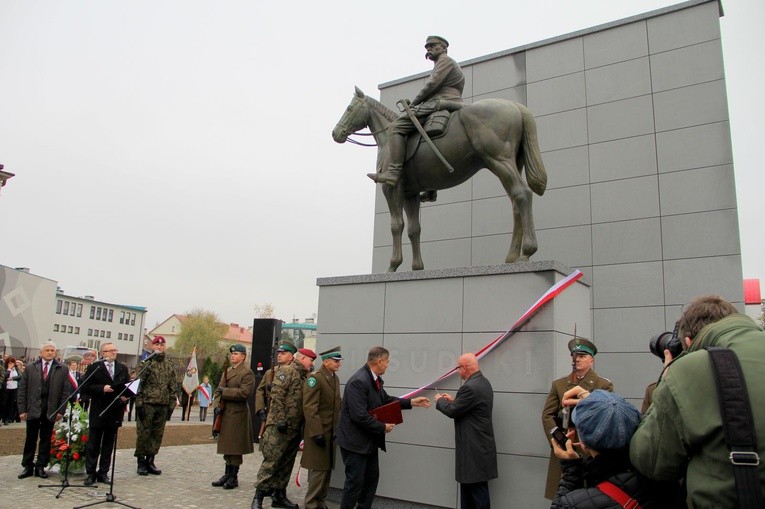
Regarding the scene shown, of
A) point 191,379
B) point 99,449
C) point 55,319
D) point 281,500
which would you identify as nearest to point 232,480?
point 281,500

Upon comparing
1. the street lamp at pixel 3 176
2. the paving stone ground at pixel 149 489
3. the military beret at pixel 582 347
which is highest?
the street lamp at pixel 3 176

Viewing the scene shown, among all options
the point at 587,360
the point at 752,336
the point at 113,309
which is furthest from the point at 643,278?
the point at 113,309

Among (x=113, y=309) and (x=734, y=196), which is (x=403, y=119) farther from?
(x=113, y=309)

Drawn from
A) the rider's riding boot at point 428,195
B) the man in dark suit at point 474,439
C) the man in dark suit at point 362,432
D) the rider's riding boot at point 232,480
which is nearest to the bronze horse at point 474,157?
the rider's riding boot at point 428,195

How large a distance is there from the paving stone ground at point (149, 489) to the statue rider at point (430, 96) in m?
4.34

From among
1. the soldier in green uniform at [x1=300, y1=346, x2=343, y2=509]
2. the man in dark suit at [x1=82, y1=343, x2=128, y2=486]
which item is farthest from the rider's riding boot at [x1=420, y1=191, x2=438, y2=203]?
the man in dark suit at [x1=82, y1=343, x2=128, y2=486]

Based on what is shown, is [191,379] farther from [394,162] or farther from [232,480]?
[394,162]

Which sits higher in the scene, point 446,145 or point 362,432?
point 446,145

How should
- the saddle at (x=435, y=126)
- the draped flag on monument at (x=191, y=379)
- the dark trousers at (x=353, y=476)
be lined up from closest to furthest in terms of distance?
the dark trousers at (x=353, y=476), the saddle at (x=435, y=126), the draped flag on monument at (x=191, y=379)

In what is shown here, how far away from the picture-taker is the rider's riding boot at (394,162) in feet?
26.0

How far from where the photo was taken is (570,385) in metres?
5.29

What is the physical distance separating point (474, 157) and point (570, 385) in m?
3.43

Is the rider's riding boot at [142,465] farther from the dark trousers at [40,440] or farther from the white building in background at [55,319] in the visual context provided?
the white building in background at [55,319]

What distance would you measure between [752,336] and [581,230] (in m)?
9.94
